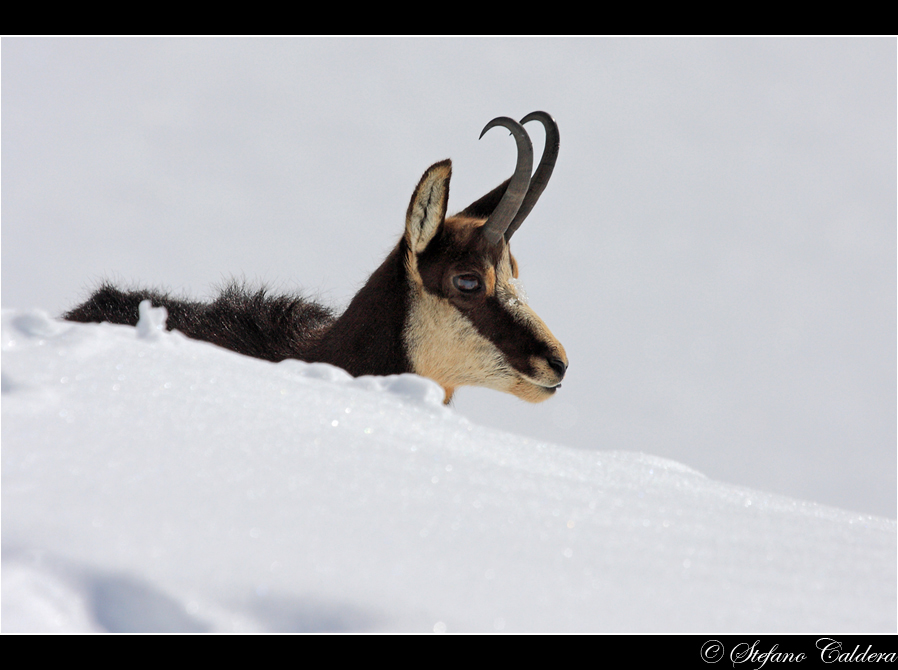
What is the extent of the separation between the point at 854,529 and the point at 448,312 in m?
2.52

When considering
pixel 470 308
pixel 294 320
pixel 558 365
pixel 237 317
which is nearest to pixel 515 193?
pixel 470 308

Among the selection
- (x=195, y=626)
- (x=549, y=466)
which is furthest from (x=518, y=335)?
(x=195, y=626)

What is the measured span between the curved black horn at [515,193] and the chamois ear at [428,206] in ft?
1.20

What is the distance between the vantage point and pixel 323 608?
4.61 ft

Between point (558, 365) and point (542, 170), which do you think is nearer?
point (558, 365)

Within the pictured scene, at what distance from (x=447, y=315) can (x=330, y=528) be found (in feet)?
9.62

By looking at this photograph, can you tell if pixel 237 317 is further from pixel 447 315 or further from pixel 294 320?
pixel 447 315

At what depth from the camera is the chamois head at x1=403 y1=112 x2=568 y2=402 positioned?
4484 mm

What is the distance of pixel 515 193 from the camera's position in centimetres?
470

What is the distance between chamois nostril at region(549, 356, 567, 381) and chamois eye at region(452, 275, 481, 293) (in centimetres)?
61

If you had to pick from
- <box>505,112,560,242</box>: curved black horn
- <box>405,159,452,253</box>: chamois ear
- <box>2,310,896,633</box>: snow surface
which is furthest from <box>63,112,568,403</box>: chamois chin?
<box>2,310,896,633</box>: snow surface

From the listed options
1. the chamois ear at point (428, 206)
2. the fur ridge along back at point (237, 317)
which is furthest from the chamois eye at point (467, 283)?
the fur ridge along back at point (237, 317)

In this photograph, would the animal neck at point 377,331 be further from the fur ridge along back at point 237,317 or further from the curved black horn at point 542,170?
the curved black horn at point 542,170

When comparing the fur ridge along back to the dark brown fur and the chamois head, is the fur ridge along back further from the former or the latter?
the chamois head
